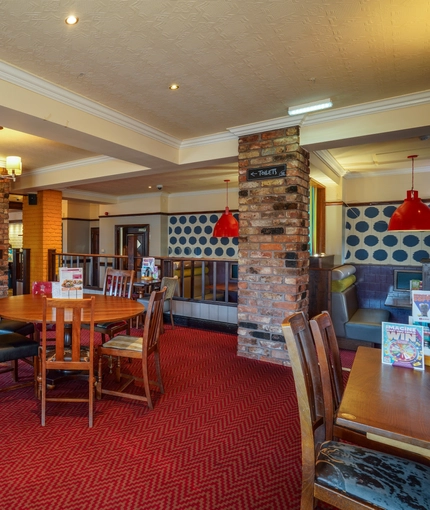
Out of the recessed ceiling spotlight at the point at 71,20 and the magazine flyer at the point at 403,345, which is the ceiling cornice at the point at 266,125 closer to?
the recessed ceiling spotlight at the point at 71,20

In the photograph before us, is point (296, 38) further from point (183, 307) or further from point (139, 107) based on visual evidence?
point (183, 307)

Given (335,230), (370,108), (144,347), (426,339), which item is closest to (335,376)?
(426,339)

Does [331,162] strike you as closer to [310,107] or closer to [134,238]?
[310,107]

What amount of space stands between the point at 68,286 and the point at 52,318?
1.82ft

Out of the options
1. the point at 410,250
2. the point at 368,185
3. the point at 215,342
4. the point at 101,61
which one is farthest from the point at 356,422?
the point at 368,185

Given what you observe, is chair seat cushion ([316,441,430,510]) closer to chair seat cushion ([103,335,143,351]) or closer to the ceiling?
chair seat cushion ([103,335,143,351])

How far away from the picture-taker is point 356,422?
1203mm

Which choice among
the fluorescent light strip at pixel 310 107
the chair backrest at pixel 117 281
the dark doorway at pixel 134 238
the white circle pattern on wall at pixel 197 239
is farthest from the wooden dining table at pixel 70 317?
the dark doorway at pixel 134 238

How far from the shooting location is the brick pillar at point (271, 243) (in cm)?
367

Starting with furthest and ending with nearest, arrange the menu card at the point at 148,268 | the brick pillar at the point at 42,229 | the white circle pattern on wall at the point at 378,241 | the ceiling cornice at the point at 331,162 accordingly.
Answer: the brick pillar at the point at 42,229, the white circle pattern on wall at the point at 378,241, the menu card at the point at 148,268, the ceiling cornice at the point at 331,162

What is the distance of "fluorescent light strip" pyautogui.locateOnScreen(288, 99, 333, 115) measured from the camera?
3.21 metres

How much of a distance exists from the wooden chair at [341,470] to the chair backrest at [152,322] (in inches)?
55.7

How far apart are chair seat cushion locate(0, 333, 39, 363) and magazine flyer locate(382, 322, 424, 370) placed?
2.69 m

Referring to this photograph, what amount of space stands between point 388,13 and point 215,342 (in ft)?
12.6
